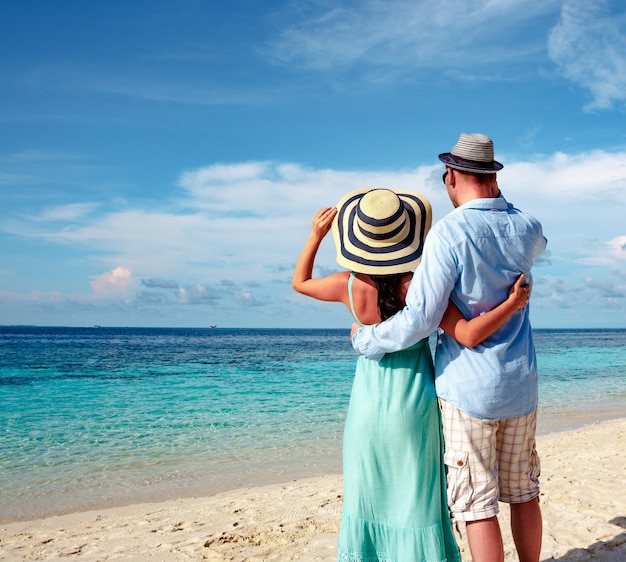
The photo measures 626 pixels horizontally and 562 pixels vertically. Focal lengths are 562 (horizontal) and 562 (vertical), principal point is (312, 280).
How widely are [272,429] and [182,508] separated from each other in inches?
159

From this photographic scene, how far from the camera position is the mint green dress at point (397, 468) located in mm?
2410

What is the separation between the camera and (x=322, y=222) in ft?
8.61

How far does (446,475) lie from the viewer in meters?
2.42

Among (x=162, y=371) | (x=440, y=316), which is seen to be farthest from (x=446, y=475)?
(x=162, y=371)

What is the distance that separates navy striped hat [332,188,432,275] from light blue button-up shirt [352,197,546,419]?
19 centimetres

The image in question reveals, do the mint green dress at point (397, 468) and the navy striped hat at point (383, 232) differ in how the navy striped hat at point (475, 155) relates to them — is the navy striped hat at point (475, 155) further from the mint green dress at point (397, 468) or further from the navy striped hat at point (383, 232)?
the mint green dress at point (397, 468)

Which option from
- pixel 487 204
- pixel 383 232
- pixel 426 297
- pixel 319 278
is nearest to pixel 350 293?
pixel 319 278

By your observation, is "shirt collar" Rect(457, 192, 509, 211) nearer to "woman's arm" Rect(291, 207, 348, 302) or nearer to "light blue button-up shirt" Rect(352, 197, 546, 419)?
"light blue button-up shirt" Rect(352, 197, 546, 419)

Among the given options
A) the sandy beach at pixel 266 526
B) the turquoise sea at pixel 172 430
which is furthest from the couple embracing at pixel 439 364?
the turquoise sea at pixel 172 430

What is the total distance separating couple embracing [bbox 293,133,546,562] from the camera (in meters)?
2.22

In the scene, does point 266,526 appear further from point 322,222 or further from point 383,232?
point 383,232

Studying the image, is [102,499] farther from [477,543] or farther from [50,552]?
[477,543]

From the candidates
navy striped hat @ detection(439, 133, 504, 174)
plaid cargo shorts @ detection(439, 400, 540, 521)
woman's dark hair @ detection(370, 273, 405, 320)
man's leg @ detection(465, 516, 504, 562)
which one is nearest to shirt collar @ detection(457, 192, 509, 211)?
navy striped hat @ detection(439, 133, 504, 174)

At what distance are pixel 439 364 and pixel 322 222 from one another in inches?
32.8
